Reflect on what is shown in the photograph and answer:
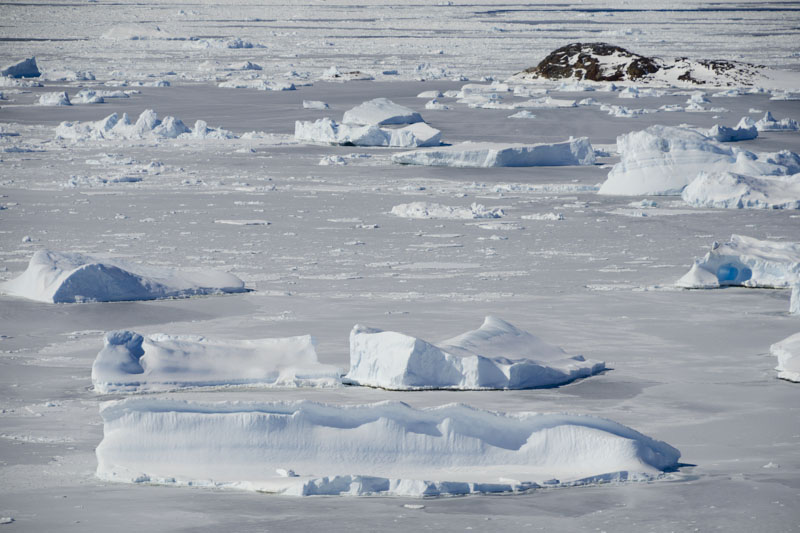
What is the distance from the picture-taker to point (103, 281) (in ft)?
26.2

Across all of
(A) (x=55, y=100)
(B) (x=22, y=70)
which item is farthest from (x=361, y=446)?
(B) (x=22, y=70)

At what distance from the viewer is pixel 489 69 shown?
33.1 metres

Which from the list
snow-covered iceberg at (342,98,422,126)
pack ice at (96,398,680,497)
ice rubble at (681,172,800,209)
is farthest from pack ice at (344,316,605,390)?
snow-covered iceberg at (342,98,422,126)

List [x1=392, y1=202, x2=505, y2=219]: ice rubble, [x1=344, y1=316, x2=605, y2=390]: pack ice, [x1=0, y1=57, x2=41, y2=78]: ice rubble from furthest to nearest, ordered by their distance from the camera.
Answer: [x1=0, y1=57, x2=41, y2=78]: ice rubble, [x1=392, y1=202, x2=505, y2=219]: ice rubble, [x1=344, y1=316, x2=605, y2=390]: pack ice

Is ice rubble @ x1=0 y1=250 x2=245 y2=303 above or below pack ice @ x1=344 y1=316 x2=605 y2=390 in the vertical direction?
A: above

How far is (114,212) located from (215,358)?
582cm

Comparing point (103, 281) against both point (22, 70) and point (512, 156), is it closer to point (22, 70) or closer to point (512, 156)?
point (512, 156)

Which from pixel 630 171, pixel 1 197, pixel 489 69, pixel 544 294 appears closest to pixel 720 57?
pixel 489 69

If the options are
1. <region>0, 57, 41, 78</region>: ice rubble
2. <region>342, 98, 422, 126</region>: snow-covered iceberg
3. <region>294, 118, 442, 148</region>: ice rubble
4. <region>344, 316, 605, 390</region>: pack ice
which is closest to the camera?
<region>344, 316, 605, 390</region>: pack ice

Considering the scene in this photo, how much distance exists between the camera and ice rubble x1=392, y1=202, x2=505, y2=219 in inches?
448

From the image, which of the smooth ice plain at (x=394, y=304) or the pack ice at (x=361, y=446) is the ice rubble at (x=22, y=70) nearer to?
the smooth ice plain at (x=394, y=304)

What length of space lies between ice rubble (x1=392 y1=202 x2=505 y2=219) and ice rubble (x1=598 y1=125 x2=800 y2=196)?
2034mm

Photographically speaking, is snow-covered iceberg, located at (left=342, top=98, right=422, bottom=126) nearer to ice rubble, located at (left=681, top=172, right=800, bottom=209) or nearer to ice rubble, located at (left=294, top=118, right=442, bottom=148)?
ice rubble, located at (left=294, top=118, right=442, bottom=148)

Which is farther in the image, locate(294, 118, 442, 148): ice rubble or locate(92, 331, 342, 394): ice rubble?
locate(294, 118, 442, 148): ice rubble
